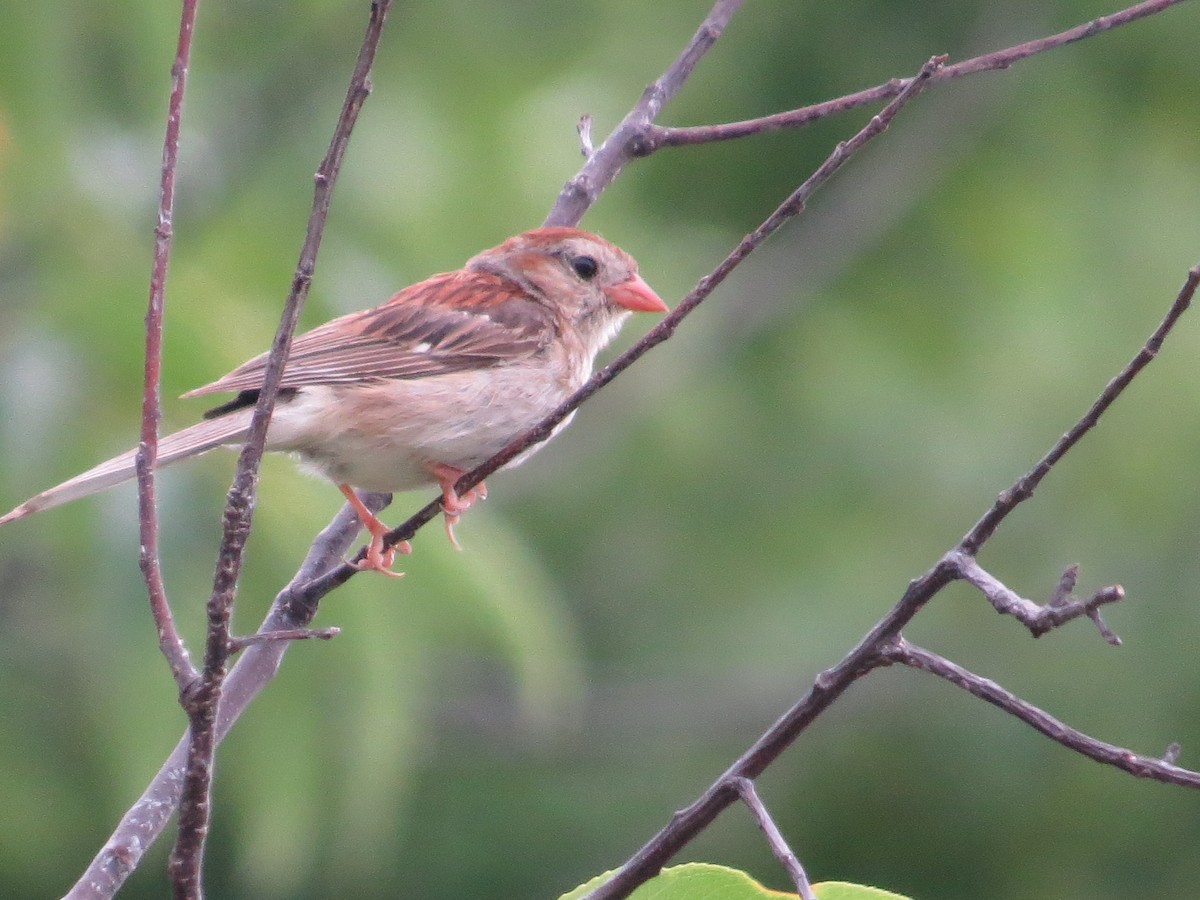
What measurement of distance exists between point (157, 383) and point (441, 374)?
202 centimetres

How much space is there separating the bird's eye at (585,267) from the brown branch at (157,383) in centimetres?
257

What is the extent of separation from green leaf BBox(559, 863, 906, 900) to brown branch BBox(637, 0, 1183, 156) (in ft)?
4.47

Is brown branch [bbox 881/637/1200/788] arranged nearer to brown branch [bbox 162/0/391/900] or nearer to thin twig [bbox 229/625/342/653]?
thin twig [bbox 229/625/342/653]

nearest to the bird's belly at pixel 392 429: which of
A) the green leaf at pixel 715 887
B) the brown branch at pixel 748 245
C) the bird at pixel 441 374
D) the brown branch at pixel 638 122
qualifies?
the bird at pixel 441 374

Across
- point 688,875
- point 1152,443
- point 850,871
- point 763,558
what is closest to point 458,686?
point 763,558

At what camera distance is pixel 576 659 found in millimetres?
8633

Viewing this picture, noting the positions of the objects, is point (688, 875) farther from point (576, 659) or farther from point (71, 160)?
point (576, 659)

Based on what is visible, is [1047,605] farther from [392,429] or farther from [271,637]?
[392,429]

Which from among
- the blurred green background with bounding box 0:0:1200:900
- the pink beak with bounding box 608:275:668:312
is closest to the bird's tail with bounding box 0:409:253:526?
the pink beak with bounding box 608:275:668:312

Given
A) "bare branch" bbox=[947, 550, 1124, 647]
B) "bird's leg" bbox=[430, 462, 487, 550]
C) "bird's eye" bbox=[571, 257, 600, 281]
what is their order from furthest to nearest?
"bird's eye" bbox=[571, 257, 600, 281], "bird's leg" bbox=[430, 462, 487, 550], "bare branch" bbox=[947, 550, 1124, 647]

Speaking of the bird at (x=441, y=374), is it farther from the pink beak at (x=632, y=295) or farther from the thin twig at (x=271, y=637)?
the thin twig at (x=271, y=637)

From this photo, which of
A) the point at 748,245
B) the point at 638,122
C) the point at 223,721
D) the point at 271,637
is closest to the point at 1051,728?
the point at 748,245

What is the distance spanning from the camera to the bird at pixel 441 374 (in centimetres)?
391

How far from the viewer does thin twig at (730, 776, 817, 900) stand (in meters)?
2.07
